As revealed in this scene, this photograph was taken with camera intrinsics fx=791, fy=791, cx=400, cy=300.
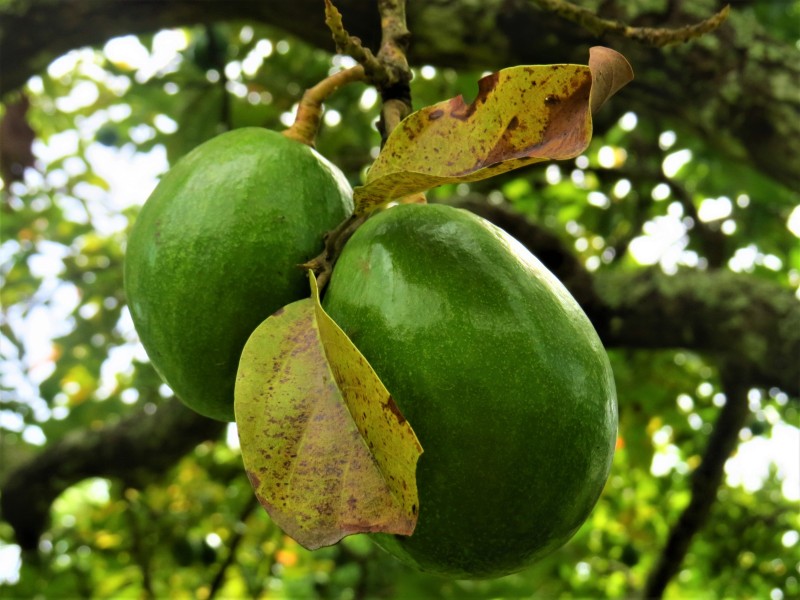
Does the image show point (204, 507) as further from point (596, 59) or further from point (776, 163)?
point (596, 59)

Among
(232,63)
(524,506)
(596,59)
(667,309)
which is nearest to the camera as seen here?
(596,59)

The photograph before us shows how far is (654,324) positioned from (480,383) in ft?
4.75

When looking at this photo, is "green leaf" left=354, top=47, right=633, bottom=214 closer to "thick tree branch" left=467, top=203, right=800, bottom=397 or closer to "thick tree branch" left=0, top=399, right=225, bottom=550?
"thick tree branch" left=467, top=203, right=800, bottom=397

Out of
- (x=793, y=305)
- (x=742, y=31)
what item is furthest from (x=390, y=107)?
(x=793, y=305)

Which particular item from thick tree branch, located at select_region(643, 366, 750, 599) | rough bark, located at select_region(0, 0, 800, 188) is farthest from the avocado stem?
thick tree branch, located at select_region(643, 366, 750, 599)

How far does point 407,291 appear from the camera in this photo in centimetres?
79

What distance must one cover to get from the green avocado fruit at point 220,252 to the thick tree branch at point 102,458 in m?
1.35

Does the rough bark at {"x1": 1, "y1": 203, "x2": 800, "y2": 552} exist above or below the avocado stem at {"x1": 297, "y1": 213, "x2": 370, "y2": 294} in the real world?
below

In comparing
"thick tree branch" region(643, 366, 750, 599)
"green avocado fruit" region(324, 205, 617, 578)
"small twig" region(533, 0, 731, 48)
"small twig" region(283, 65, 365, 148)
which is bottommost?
"thick tree branch" region(643, 366, 750, 599)

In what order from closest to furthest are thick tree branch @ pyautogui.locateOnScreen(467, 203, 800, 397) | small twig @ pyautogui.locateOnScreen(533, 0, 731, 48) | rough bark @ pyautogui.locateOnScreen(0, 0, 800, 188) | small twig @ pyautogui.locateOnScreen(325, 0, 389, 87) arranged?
small twig @ pyautogui.locateOnScreen(325, 0, 389, 87)
small twig @ pyautogui.locateOnScreen(533, 0, 731, 48)
rough bark @ pyautogui.locateOnScreen(0, 0, 800, 188)
thick tree branch @ pyautogui.locateOnScreen(467, 203, 800, 397)

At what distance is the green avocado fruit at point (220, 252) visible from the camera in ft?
2.93

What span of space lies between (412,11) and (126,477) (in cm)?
167

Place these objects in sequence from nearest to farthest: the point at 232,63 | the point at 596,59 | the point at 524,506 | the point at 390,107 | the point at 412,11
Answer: the point at 596,59, the point at 524,506, the point at 390,107, the point at 412,11, the point at 232,63

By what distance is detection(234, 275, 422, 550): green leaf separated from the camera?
0.66 meters
